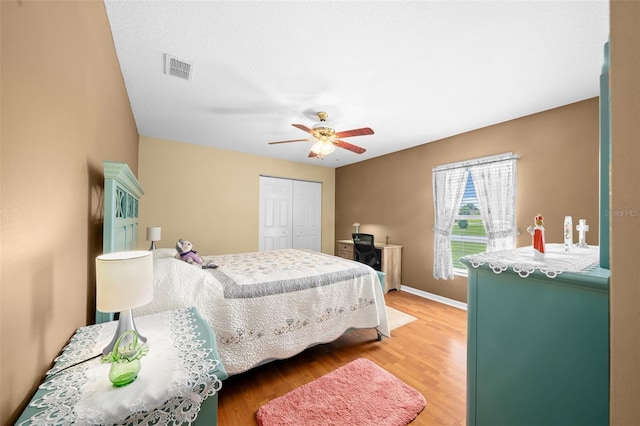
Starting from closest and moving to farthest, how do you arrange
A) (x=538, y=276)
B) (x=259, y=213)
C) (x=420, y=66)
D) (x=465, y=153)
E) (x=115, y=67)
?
(x=538, y=276), (x=115, y=67), (x=420, y=66), (x=465, y=153), (x=259, y=213)

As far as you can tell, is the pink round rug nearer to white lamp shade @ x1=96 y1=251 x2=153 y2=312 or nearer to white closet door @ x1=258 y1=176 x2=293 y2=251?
white lamp shade @ x1=96 y1=251 x2=153 y2=312

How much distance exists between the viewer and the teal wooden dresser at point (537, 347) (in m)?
0.80

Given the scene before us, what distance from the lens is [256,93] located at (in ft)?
7.92

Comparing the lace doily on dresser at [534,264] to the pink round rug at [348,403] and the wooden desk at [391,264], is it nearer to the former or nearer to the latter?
the pink round rug at [348,403]

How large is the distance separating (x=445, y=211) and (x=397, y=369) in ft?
7.98

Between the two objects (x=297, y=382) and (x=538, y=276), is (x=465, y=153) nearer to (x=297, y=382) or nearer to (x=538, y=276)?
(x=538, y=276)

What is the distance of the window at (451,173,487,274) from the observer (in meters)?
3.43

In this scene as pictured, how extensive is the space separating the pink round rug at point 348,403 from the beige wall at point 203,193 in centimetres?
314

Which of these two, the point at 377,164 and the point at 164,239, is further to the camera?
the point at 377,164

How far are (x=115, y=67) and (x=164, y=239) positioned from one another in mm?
2731

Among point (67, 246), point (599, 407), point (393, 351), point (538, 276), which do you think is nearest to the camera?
point (599, 407)

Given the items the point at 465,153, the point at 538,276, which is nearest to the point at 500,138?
the point at 465,153

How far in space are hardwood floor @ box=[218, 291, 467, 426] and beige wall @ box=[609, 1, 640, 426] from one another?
156 cm

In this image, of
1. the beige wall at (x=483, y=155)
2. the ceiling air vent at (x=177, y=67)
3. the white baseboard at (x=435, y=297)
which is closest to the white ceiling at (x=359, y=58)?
the ceiling air vent at (x=177, y=67)
